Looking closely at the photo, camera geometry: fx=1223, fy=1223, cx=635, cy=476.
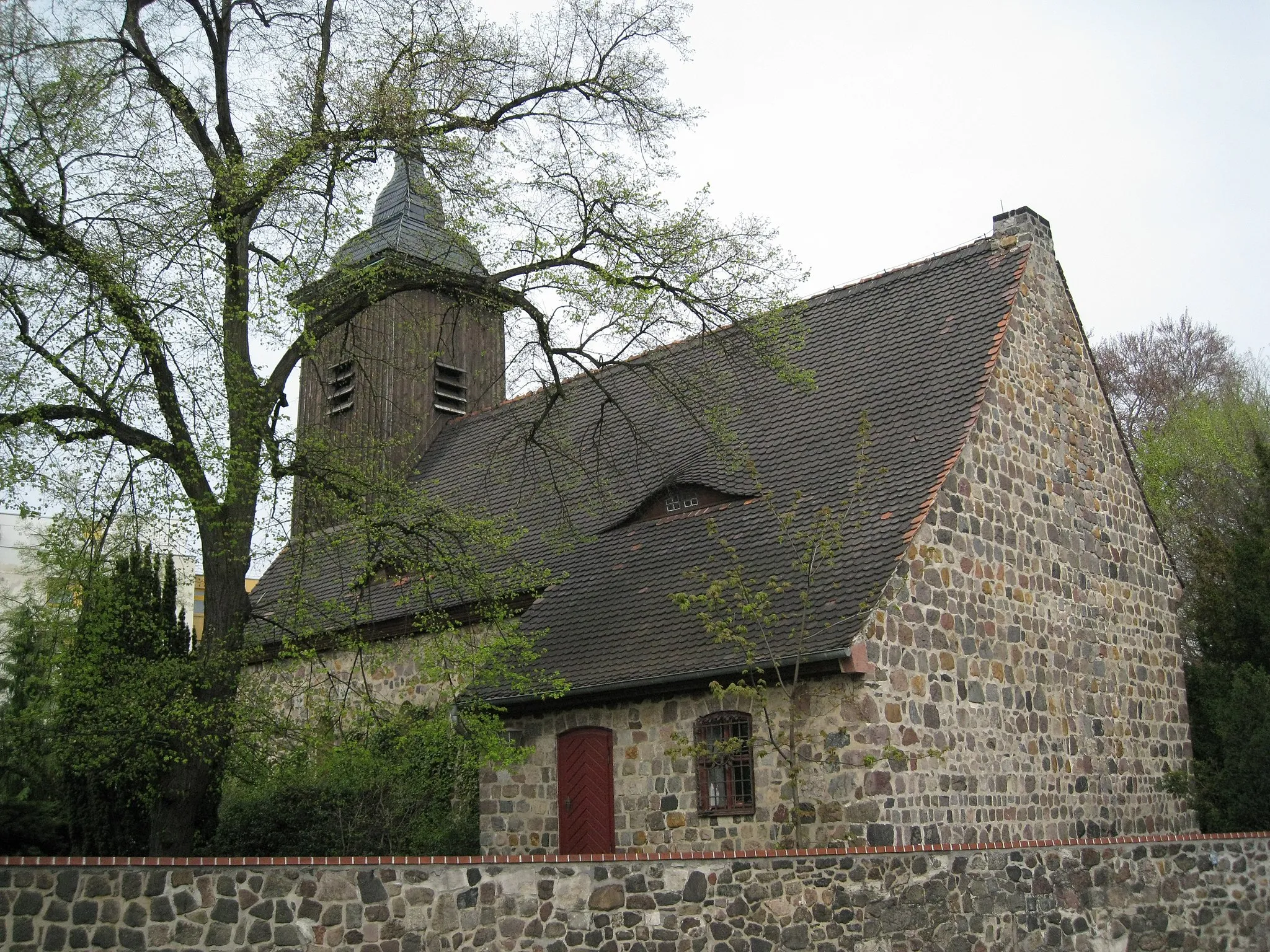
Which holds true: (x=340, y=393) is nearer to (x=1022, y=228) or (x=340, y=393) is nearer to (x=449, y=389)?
(x=449, y=389)

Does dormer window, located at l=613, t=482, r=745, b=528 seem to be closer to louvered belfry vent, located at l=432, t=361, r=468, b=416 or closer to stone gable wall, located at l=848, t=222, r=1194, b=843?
stone gable wall, located at l=848, t=222, r=1194, b=843

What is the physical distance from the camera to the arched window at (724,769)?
13.1 metres

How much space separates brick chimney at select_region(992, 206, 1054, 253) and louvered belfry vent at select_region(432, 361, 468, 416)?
11879mm

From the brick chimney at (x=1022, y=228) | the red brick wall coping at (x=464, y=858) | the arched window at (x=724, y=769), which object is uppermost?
the brick chimney at (x=1022, y=228)

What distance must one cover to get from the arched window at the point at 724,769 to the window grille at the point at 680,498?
12.6ft

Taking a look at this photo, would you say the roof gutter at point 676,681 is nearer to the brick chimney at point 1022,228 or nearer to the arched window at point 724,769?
the arched window at point 724,769

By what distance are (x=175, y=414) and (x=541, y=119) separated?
570 centimetres

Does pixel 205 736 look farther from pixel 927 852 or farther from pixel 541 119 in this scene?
pixel 541 119

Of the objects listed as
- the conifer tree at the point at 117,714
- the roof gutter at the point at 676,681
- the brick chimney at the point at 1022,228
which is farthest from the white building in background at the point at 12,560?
the brick chimney at the point at 1022,228

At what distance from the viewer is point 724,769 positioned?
1331cm

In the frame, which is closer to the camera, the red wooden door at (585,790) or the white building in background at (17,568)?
the red wooden door at (585,790)

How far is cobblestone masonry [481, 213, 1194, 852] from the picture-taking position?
12.7 m

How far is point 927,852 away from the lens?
10086mm

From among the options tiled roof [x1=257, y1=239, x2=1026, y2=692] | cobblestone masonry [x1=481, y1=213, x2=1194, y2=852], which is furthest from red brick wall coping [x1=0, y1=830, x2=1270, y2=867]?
tiled roof [x1=257, y1=239, x2=1026, y2=692]
